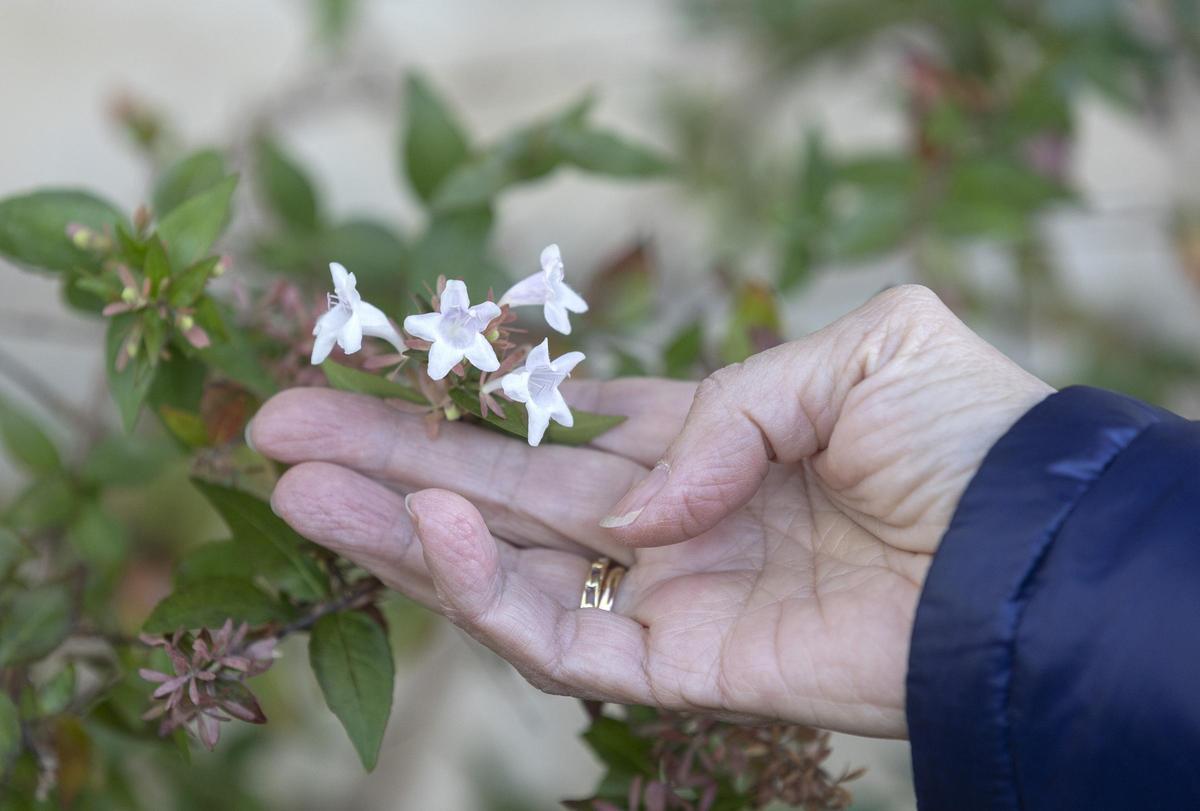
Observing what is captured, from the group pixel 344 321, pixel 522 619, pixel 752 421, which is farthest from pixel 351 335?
pixel 752 421

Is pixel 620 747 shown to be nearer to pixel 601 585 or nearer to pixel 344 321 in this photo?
pixel 601 585

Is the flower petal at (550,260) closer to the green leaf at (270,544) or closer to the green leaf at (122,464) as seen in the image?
the green leaf at (270,544)

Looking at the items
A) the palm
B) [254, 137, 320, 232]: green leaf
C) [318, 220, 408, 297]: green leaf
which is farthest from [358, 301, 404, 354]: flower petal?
[254, 137, 320, 232]: green leaf

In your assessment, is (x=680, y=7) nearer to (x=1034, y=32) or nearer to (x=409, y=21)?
(x=409, y=21)

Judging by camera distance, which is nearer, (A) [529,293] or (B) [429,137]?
(A) [529,293]

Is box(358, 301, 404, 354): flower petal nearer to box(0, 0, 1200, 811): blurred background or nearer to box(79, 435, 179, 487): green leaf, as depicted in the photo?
box(0, 0, 1200, 811): blurred background

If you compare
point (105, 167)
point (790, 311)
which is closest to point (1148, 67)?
point (790, 311)
